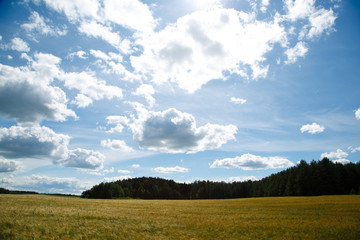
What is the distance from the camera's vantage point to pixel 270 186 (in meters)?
110

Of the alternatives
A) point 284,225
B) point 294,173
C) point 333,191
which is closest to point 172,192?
point 294,173

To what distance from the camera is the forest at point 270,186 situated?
82.4 meters

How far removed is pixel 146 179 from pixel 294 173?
4729 inches

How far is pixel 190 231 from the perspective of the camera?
16609 millimetres

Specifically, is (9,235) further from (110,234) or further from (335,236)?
(335,236)

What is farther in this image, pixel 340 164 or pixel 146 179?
pixel 146 179

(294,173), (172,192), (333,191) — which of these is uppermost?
(294,173)

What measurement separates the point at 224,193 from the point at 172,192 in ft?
145

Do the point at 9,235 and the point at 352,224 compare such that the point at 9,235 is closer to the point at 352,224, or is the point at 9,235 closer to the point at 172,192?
the point at 352,224

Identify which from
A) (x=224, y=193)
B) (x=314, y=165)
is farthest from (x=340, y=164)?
(x=224, y=193)

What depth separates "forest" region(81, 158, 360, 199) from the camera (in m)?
82.4

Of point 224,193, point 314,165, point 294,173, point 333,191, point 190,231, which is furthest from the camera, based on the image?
point 224,193

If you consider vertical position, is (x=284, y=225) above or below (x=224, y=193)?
above

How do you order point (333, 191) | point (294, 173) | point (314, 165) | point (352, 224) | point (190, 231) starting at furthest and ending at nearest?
1. point (294, 173)
2. point (314, 165)
3. point (333, 191)
4. point (352, 224)
5. point (190, 231)
